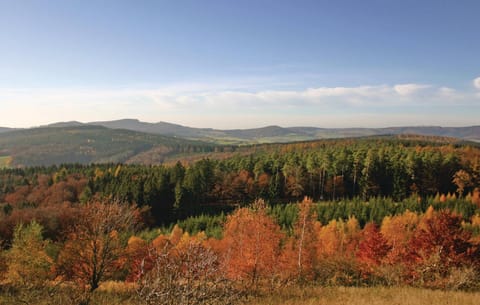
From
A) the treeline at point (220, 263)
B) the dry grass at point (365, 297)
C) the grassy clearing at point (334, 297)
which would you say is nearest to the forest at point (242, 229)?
the treeline at point (220, 263)

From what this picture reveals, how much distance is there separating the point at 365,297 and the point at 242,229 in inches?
877

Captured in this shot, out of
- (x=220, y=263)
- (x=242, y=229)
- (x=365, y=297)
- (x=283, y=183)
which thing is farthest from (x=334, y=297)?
(x=283, y=183)

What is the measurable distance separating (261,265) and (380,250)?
16318mm

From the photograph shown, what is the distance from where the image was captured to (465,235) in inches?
1235

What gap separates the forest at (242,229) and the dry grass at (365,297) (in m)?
2.05

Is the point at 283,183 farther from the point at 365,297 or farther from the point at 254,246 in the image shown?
the point at 365,297

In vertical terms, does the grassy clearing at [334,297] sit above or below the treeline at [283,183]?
above

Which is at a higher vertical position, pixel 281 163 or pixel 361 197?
pixel 281 163

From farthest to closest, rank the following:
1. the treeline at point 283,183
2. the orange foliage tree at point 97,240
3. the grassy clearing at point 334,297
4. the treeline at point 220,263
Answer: the treeline at point 283,183
the orange foliage tree at point 97,240
the grassy clearing at point 334,297
the treeline at point 220,263

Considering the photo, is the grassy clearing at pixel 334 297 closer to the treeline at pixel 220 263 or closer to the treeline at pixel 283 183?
the treeline at pixel 220 263

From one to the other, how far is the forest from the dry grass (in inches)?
80.7

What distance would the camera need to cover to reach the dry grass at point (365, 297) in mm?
14367

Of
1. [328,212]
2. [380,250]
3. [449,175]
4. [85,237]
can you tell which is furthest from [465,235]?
[449,175]

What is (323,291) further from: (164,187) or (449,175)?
(449,175)
